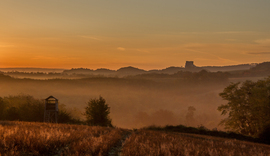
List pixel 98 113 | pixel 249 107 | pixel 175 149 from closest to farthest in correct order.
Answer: pixel 175 149 → pixel 98 113 → pixel 249 107

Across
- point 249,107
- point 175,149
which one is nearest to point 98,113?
point 249,107

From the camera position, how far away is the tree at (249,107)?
39.2m

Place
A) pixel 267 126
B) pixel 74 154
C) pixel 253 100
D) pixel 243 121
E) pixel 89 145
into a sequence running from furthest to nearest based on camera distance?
1. pixel 243 121
2. pixel 253 100
3. pixel 267 126
4. pixel 89 145
5. pixel 74 154

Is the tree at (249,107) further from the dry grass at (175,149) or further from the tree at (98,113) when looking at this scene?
the dry grass at (175,149)

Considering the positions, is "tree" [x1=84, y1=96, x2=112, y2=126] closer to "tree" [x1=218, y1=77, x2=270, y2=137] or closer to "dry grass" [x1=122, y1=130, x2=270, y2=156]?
"tree" [x1=218, y1=77, x2=270, y2=137]

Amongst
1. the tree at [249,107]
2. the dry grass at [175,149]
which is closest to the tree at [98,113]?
the tree at [249,107]

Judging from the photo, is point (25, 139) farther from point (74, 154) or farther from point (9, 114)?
point (9, 114)

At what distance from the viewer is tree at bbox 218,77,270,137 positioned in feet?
Result: 129

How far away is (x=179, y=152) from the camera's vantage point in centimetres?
834

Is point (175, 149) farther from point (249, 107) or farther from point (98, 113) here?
point (249, 107)

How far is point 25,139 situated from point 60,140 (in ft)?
4.24

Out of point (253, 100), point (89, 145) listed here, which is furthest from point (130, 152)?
point (253, 100)

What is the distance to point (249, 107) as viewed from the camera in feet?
146

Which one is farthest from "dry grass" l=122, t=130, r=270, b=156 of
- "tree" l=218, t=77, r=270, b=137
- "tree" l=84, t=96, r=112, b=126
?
"tree" l=84, t=96, r=112, b=126
